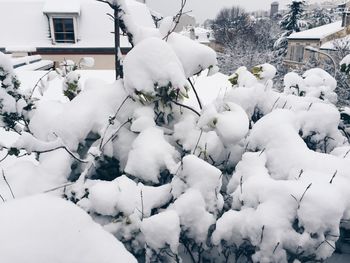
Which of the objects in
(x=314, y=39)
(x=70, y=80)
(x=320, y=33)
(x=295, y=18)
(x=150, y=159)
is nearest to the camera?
(x=150, y=159)

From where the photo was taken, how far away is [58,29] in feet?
52.1

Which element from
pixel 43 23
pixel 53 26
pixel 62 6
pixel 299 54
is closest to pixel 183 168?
pixel 53 26

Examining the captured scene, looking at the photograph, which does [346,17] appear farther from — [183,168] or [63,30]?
[183,168]

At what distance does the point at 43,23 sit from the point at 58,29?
91 cm

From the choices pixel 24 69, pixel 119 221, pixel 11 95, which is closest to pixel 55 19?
pixel 24 69

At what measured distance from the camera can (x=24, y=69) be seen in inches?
372

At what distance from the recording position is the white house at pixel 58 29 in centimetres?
1566

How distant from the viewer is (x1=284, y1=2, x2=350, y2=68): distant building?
84.8ft

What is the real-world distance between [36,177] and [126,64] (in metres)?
0.92

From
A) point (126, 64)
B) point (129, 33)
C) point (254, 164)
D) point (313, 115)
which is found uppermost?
point (129, 33)

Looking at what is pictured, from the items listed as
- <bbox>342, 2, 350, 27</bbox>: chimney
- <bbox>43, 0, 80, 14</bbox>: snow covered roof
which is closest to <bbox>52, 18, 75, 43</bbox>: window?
<bbox>43, 0, 80, 14</bbox>: snow covered roof

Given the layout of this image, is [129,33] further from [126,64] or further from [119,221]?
[119,221]

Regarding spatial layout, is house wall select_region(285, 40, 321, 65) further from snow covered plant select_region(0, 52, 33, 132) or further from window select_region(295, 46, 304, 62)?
snow covered plant select_region(0, 52, 33, 132)

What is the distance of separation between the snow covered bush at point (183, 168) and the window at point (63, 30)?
15.0 metres
